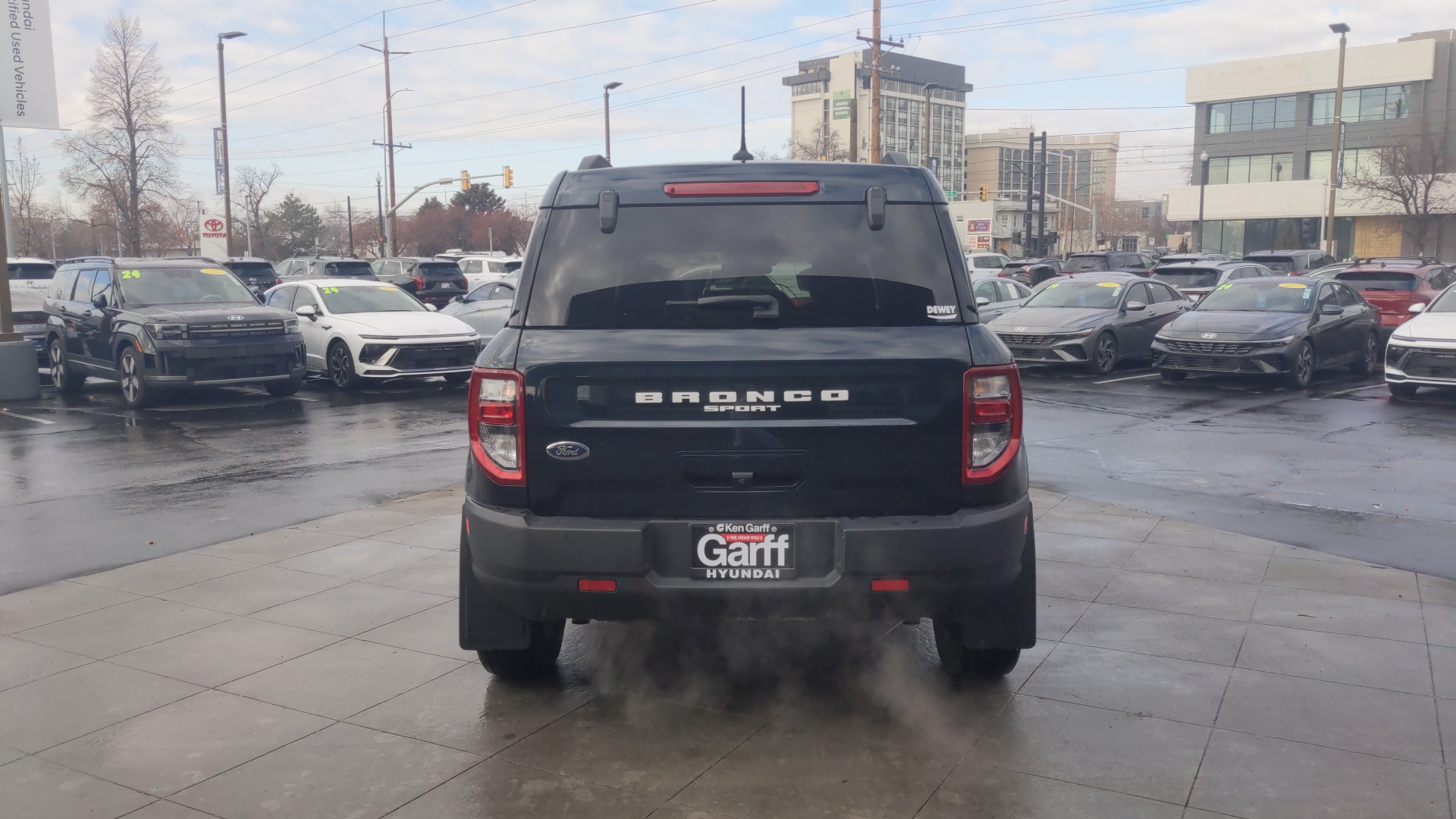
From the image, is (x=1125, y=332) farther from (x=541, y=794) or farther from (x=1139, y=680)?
(x=541, y=794)

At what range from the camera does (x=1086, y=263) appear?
109 ft

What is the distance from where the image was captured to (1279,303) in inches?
674

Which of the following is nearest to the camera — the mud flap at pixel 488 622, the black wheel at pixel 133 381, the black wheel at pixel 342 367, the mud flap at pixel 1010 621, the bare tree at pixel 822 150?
the mud flap at pixel 1010 621

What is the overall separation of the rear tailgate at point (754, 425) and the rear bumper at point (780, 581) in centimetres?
9

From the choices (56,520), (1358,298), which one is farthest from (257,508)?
(1358,298)

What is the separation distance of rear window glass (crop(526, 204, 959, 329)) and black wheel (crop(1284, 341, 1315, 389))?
13.8m

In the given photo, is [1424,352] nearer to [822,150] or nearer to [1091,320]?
[1091,320]

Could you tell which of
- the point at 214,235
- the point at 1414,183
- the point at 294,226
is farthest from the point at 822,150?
the point at 294,226

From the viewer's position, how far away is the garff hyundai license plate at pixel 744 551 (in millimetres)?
3744

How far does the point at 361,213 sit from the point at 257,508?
452ft

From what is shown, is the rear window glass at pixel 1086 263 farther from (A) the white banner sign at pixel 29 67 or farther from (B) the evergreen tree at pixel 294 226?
(B) the evergreen tree at pixel 294 226

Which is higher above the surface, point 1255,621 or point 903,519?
point 903,519

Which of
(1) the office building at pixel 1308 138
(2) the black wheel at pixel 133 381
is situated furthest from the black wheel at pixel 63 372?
(1) the office building at pixel 1308 138

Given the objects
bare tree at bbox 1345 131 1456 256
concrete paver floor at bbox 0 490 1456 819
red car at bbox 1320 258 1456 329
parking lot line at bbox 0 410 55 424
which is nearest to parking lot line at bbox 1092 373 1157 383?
red car at bbox 1320 258 1456 329
